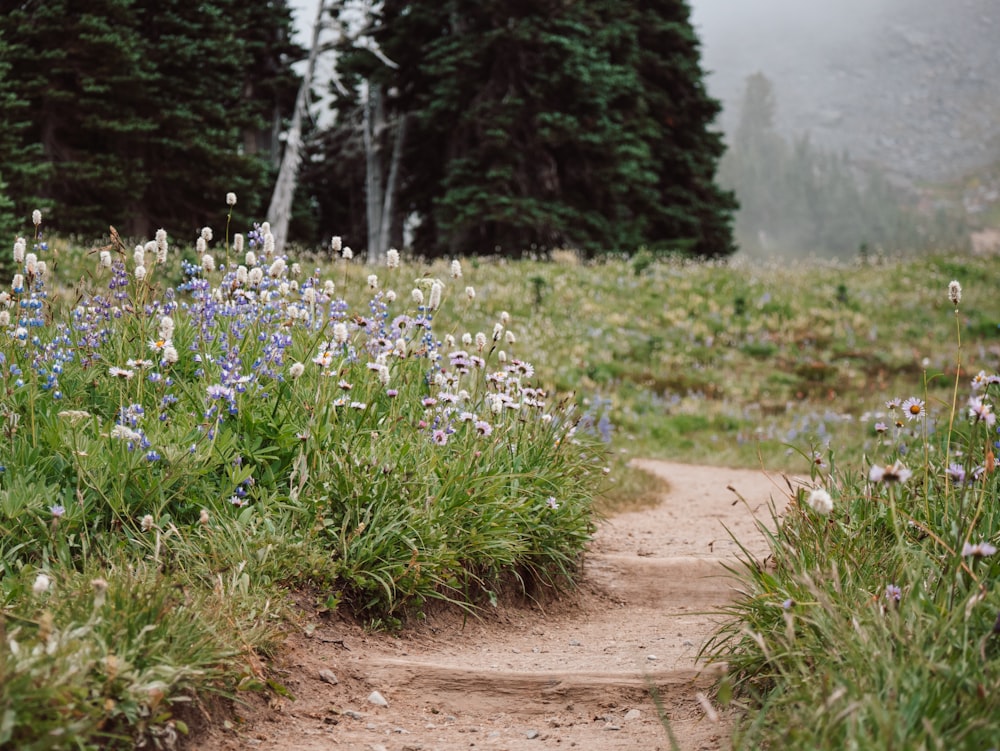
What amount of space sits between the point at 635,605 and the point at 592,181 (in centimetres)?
1813

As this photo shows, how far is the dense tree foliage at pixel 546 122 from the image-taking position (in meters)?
20.2

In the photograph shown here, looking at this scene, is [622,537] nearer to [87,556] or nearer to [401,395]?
[401,395]

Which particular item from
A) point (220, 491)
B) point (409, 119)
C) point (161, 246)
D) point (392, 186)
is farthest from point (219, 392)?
point (409, 119)

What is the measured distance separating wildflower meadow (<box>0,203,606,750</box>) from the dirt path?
17cm

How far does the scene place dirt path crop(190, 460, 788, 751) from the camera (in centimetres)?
296

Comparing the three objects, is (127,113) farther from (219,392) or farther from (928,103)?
(928,103)

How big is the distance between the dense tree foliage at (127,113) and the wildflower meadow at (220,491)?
478 inches

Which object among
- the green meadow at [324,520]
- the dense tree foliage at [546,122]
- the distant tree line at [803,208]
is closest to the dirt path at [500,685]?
the green meadow at [324,520]

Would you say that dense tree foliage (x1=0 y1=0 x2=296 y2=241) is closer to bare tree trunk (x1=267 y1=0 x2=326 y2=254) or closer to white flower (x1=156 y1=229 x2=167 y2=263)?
bare tree trunk (x1=267 y1=0 x2=326 y2=254)

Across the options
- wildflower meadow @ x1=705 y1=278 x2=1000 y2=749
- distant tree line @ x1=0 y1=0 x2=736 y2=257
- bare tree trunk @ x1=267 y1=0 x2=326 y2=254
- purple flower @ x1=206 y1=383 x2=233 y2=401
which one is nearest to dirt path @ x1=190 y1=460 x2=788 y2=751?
wildflower meadow @ x1=705 y1=278 x2=1000 y2=749

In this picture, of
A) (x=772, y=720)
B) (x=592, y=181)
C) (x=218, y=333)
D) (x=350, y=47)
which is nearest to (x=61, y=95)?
(x=350, y=47)

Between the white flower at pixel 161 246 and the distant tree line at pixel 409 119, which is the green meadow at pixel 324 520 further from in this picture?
the distant tree line at pixel 409 119

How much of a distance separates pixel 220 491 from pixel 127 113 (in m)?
16.8

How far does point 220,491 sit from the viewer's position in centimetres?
380
